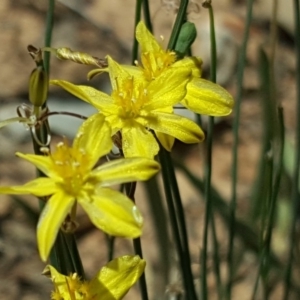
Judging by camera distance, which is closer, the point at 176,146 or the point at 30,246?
the point at 30,246

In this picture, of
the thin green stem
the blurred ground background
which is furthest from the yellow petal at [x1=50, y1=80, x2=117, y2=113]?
the blurred ground background

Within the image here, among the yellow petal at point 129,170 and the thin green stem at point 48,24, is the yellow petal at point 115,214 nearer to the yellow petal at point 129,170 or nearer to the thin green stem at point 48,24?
the yellow petal at point 129,170

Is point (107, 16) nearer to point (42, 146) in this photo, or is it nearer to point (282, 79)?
point (282, 79)

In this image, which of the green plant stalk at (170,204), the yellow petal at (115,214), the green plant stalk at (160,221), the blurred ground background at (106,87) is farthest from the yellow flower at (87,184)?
the blurred ground background at (106,87)

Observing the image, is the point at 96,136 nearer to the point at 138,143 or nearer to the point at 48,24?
the point at 138,143

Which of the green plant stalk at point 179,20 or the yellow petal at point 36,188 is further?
the green plant stalk at point 179,20

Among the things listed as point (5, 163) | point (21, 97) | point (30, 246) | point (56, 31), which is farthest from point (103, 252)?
point (56, 31)
